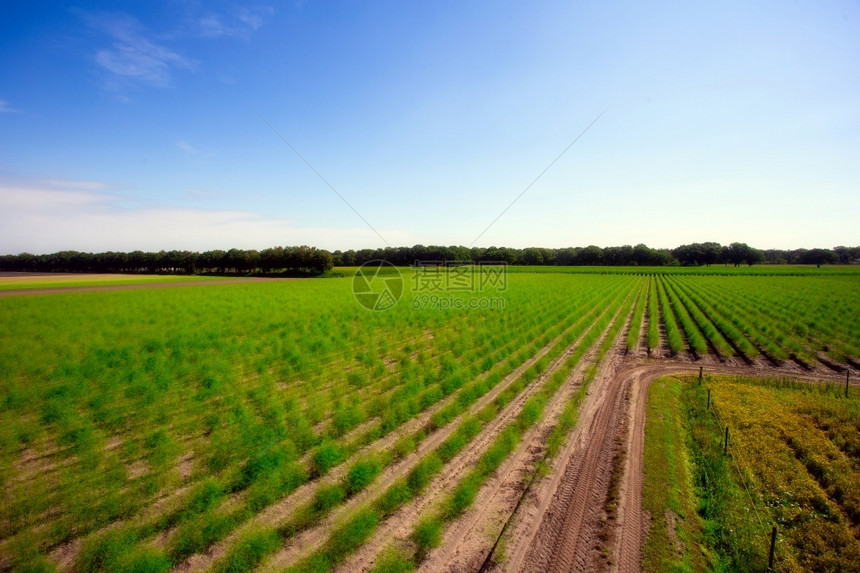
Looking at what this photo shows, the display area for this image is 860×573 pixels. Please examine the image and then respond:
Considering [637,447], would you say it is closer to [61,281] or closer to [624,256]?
[61,281]

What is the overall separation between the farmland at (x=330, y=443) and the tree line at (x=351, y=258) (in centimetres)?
6395

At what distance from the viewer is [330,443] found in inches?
302

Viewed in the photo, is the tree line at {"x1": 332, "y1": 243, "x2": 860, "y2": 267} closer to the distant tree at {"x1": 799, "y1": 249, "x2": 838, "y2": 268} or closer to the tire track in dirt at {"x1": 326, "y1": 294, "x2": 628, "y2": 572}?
the distant tree at {"x1": 799, "y1": 249, "x2": 838, "y2": 268}

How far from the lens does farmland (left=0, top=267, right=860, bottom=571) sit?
5188mm

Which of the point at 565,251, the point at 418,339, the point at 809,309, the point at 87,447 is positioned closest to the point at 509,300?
the point at 418,339

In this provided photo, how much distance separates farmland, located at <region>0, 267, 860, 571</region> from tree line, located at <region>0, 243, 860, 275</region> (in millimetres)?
63955

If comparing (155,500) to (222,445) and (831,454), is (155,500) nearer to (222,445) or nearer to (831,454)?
(222,445)

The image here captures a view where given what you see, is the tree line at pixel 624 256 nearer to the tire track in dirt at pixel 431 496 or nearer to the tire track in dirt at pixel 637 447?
the tire track in dirt at pixel 637 447

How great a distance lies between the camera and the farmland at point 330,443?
519 cm

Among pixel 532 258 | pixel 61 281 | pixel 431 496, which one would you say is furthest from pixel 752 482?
pixel 532 258

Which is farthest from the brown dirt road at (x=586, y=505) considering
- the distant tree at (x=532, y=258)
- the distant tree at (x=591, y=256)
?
the distant tree at (x=591, y=256)

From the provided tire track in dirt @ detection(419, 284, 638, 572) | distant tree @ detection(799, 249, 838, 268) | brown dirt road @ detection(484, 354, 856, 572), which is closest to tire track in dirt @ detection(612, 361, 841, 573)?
brown dirt road @ detection(484, 354, 856, 572)

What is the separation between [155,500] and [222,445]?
5.54 ft

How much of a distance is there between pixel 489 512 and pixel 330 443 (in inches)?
148
